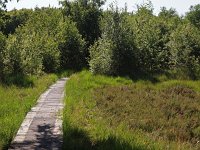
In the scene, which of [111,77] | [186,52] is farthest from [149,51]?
[111,77]

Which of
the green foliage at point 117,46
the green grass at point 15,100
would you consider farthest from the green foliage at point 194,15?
the green grass at point 15,100

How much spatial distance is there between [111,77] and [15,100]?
33.4ft

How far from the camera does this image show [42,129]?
11.3 m

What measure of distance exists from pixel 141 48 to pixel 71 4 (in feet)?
67.8

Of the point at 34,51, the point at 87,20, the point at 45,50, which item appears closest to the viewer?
the point at 34,51

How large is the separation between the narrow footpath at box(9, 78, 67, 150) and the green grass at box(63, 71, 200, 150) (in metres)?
0.31

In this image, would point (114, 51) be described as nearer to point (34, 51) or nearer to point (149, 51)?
point (149, 51)

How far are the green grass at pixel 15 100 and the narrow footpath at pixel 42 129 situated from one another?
21 centimetres

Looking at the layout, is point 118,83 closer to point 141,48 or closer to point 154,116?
point 141,48

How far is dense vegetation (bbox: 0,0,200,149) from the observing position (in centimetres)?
1110

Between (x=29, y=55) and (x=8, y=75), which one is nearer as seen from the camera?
(x=8, y=75)

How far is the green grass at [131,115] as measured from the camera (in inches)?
388

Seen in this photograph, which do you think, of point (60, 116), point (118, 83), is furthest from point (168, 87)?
point (60, 116)

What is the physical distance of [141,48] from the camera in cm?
2908
